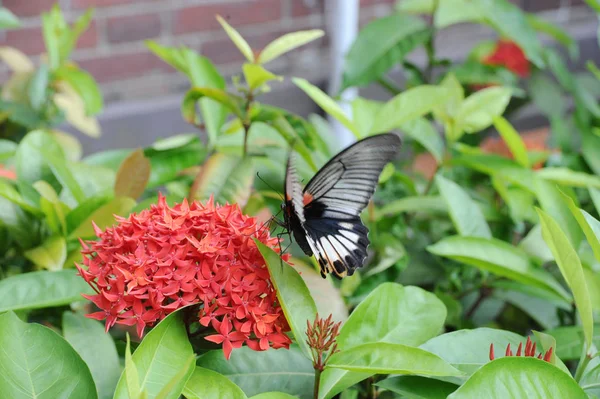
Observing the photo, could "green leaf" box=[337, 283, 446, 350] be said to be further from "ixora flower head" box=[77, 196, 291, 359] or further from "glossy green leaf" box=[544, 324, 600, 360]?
"glossy green leaf" box=[544, 324, 600, 360]

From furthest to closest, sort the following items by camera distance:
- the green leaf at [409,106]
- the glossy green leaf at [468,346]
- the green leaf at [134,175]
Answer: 1. the green leaf at [409,106]
2. the green leaf at [134,175]
3. the glossy green leaf at [468,346]

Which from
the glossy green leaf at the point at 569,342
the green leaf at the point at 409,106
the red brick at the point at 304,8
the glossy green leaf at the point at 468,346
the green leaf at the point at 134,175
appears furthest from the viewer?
the red brick at the point at 304,8

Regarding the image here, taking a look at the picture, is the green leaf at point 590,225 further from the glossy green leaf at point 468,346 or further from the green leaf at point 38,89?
the green leaf at point 38,89

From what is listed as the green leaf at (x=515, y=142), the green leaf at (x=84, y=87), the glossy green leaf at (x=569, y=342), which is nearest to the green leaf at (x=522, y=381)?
the glossy green leaf at (x=569, y=342)

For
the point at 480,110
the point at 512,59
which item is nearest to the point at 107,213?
the point at 480,110

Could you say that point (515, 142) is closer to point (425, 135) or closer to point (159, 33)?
point (425, 135)

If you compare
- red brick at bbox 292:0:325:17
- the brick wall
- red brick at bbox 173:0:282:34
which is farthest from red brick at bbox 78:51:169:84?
red brick at bbox 292:0:325:17

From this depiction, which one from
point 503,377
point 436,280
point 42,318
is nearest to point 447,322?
point 436,280
